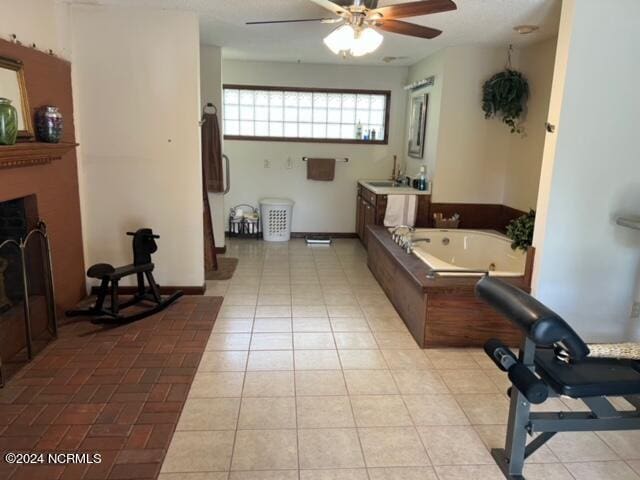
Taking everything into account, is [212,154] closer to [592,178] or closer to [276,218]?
[276,218]

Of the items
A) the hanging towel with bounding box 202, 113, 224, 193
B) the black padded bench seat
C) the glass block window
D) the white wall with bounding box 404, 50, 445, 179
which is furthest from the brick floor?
the glass block window

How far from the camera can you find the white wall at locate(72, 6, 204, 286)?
3623mm

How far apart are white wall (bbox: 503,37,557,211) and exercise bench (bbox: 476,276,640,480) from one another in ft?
9.04

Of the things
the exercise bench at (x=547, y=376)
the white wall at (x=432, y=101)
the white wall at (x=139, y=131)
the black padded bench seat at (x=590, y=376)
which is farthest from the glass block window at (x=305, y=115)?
the black padded bench seat at (x=590, y=376)

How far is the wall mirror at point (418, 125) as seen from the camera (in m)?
5.38

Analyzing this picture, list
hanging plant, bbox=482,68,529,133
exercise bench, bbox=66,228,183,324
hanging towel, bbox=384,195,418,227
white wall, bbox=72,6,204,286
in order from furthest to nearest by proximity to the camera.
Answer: hanging towel, bbox=384,195,418,227
hanging plant, bbox=482,68,529,133
white wall, bbox=72,6,204,286
exercise bench, bbox=66,228,183,324

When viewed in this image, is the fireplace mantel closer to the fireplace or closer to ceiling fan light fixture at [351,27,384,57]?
the fireplace

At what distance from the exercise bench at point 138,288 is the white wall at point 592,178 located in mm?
2753

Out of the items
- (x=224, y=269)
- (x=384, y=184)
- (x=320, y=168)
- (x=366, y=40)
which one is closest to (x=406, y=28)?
(x=366, y=40)

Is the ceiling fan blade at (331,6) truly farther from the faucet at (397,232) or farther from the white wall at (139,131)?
the faucet at (397,232)

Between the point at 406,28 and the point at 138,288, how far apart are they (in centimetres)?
278

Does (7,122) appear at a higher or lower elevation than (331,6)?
lower

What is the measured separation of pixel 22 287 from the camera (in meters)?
2.82

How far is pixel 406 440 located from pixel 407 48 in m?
4.05
